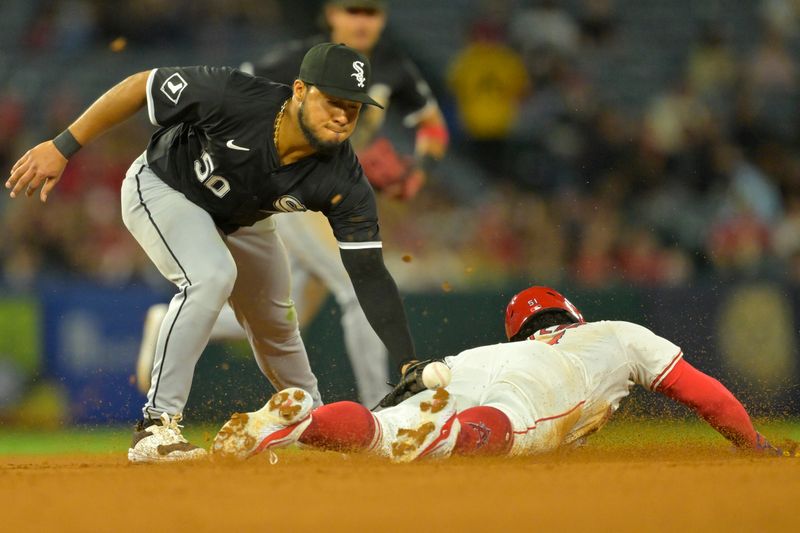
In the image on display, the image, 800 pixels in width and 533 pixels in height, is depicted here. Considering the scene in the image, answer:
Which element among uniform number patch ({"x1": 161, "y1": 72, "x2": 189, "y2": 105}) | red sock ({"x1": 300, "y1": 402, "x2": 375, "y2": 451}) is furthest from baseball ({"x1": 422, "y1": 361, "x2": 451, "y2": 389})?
uniform number patch ({"x1": 161, "y1": 72, "x2": 189, "y2": 105})

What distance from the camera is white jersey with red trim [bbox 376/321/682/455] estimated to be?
511 centimetres

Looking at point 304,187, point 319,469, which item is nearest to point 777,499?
point 319,469

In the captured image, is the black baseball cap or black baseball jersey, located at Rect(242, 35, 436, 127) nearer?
the black baseball cap

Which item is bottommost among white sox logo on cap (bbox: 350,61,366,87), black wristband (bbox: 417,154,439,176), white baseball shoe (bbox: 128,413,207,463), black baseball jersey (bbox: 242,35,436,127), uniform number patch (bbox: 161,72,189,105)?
white baseball shoe (bbox: 128,413,207,463)

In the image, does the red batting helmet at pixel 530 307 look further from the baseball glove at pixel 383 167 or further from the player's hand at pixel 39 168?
the player's hand at pixel 39 168

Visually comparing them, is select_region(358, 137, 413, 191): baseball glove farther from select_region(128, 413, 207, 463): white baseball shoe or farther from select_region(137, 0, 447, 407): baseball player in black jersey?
select_region(128, 413, 207, 463): white baseball shoe

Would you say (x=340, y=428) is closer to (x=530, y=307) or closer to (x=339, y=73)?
(x=339, y=73)

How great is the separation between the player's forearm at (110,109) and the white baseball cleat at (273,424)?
5.02 feet

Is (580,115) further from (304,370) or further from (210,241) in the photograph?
(210,241)

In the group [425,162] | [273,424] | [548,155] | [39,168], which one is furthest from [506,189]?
[273,424]

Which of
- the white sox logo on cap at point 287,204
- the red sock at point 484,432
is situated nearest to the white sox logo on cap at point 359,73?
the white sox logo on cap at point 287,204

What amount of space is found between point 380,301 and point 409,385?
0.42m

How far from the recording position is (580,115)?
42.3ft

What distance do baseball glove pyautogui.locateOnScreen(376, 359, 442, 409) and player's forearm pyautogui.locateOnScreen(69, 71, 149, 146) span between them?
1.63 metres
